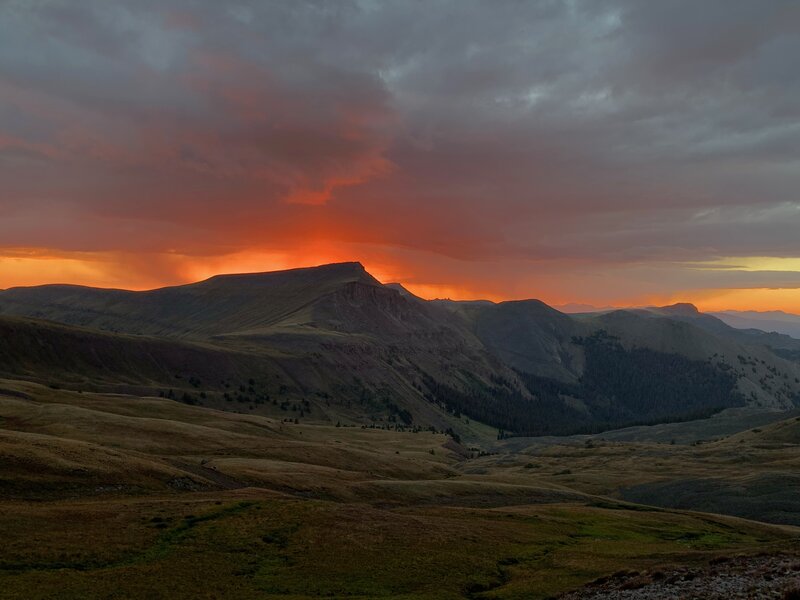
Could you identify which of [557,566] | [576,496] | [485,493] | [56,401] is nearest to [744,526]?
[576,496]

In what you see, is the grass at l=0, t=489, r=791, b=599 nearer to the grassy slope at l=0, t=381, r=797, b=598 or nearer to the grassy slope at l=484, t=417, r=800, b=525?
the grassy slope at l=0, t=381, r=797, b=598

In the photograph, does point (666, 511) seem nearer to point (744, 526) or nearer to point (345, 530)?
point (744, 526)

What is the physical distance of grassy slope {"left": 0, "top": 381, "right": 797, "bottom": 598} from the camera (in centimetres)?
4569

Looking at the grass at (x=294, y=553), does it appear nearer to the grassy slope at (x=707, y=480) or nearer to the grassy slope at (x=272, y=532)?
the grassy slope at (x=272, y=532)

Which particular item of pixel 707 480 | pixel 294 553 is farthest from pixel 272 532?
pixel 707 480

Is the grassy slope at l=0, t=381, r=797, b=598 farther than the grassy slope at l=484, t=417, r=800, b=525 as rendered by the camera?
No

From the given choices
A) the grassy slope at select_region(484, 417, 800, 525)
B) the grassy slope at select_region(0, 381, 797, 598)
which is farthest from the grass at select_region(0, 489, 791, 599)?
the grassy slope at select_region(484, 417, 800, 525)

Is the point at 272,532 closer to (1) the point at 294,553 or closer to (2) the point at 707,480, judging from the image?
(1) the point at 294,553

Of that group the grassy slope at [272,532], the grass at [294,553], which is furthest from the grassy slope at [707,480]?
the grass at [294,553]

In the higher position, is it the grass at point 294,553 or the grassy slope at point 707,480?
the grass at point 294,553

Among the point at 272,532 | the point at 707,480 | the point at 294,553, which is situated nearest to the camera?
the point at 294,553

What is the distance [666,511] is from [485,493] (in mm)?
33787

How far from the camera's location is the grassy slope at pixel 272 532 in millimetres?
45688

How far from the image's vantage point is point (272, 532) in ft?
194
